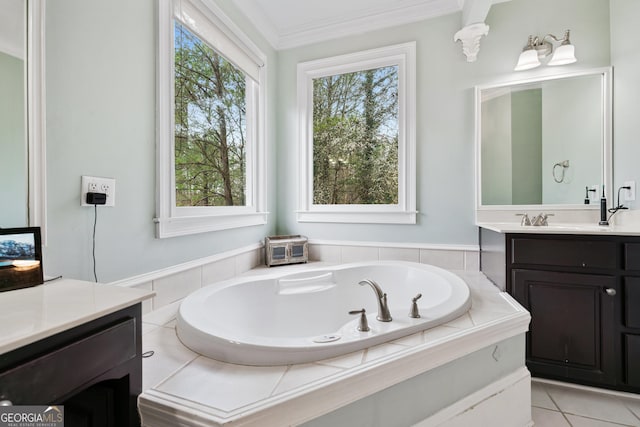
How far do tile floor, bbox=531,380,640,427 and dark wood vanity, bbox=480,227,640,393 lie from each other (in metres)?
0.08

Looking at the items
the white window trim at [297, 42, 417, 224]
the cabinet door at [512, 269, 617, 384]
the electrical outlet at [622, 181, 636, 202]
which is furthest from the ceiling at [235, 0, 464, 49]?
the cabinet door at [512, 269, 617, 384]

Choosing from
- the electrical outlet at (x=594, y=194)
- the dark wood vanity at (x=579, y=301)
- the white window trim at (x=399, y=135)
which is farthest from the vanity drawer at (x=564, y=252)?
the white window trim at (x=399, y=135)

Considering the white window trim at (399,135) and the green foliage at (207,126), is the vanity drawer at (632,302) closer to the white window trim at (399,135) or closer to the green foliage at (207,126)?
the white window trim at (399,135)

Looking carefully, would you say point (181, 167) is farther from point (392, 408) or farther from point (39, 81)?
point (392, 408)

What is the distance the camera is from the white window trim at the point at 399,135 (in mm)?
2330

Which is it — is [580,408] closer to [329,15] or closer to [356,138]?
[356,138]

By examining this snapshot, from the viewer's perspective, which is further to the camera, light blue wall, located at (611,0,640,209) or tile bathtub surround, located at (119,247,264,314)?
light blue wall, located at (611,0,640,209)

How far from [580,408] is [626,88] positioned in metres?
1.91

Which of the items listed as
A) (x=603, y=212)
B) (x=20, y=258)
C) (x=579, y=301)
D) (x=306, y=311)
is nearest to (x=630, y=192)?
(x=603, y=212)

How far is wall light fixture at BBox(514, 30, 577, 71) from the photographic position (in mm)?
1987

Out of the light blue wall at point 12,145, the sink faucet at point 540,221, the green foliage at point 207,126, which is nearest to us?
the light blue wall at point 12,145

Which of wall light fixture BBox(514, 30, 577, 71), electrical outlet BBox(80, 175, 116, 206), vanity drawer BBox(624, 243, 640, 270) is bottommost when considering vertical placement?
vanity drawer BBox(624, 243, 640, 270)

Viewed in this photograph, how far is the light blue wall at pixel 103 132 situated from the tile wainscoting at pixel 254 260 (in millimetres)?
73

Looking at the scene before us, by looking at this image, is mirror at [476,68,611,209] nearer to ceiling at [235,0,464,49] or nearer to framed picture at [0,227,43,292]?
ceiling at [235,0,464,49]
